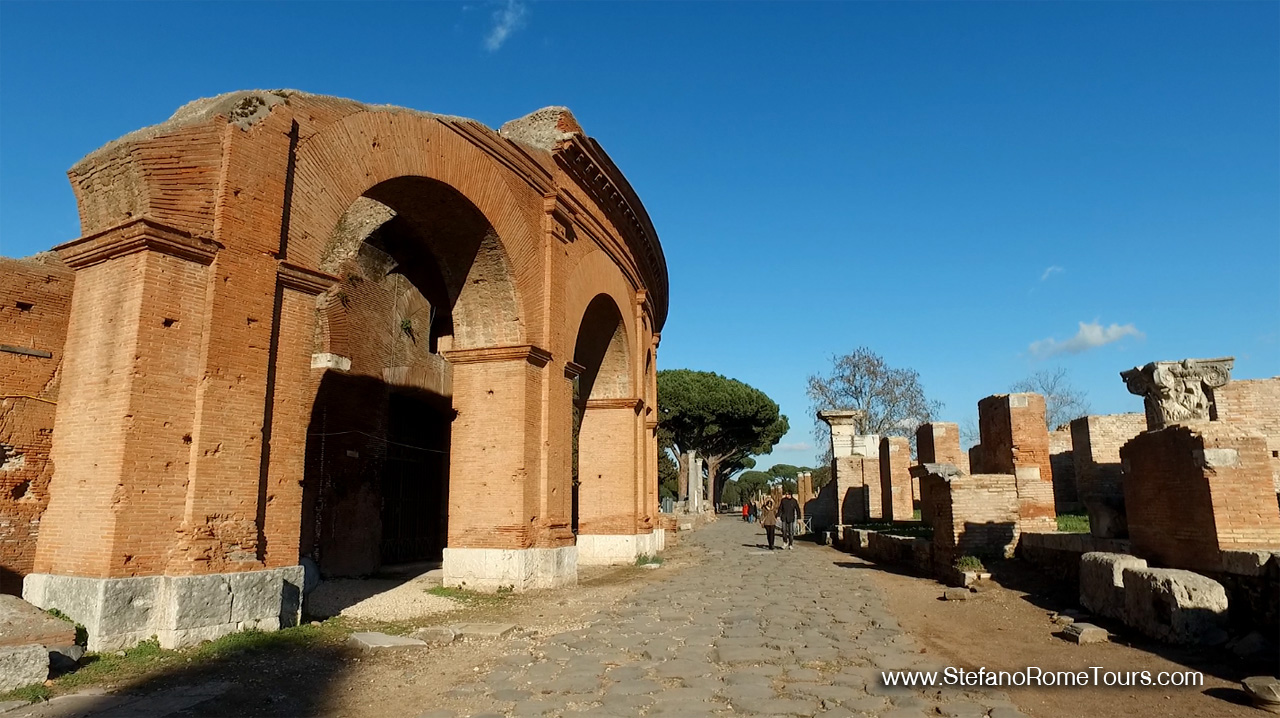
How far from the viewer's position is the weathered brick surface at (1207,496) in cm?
562

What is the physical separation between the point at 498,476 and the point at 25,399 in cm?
494

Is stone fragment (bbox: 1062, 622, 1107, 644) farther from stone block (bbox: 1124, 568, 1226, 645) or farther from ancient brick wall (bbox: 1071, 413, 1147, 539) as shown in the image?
ancient brick wall (bbox: 1071, 413, 1147, 539)

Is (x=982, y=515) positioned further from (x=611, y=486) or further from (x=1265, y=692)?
(x=611, y=486)

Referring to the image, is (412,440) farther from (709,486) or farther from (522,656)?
(709,486)

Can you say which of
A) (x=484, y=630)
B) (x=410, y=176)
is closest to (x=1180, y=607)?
(x=484, y=630)

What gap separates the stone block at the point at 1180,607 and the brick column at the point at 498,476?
6614 millimetres

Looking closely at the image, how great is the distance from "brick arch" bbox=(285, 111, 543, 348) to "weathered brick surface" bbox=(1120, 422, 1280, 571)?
290 inches

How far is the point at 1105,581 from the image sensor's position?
626 centimetres

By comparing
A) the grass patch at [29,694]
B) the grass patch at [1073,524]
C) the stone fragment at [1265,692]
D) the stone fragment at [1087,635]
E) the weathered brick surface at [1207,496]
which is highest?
the weathered brick surface at [1207,496]

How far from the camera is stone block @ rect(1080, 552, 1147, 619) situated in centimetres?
602

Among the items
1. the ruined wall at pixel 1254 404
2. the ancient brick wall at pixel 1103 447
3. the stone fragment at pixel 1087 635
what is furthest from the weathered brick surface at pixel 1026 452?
the ruined wall at pixel 1254 404

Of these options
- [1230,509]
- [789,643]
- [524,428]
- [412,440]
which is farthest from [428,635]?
[412,440]

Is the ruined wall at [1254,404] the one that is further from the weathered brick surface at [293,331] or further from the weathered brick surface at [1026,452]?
the weathered brick surface at [293,331]

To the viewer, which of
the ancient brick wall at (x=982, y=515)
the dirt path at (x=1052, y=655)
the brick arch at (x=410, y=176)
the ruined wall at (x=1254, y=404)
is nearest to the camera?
the dirt path at (x=1052, y=655)
